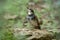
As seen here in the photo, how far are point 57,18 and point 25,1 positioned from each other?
2.23ft

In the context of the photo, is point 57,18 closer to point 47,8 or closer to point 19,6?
point 47,8

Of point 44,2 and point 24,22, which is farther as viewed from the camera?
point 44,2

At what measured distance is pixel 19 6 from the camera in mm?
4387

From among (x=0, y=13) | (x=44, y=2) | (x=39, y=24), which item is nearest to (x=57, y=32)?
(x=39, y=24)

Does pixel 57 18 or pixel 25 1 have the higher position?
pixel 25 1

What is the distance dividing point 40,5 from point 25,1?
40 centimetres

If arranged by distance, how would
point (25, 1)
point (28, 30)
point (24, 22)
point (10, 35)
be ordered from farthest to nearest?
point (25, 1)
point (24, 22)
point (28, 30)
point (10, 35)

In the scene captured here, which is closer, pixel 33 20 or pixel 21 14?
pixel 33 20

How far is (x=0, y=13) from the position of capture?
136 inches

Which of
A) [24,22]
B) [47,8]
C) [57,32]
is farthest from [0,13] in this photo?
[47,8]

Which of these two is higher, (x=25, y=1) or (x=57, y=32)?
(x=25, y=1)

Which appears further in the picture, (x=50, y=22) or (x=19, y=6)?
(x=19, y=6)

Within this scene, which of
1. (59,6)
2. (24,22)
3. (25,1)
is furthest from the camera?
(25,1)

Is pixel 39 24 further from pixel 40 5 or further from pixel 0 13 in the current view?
pixel 40 5
